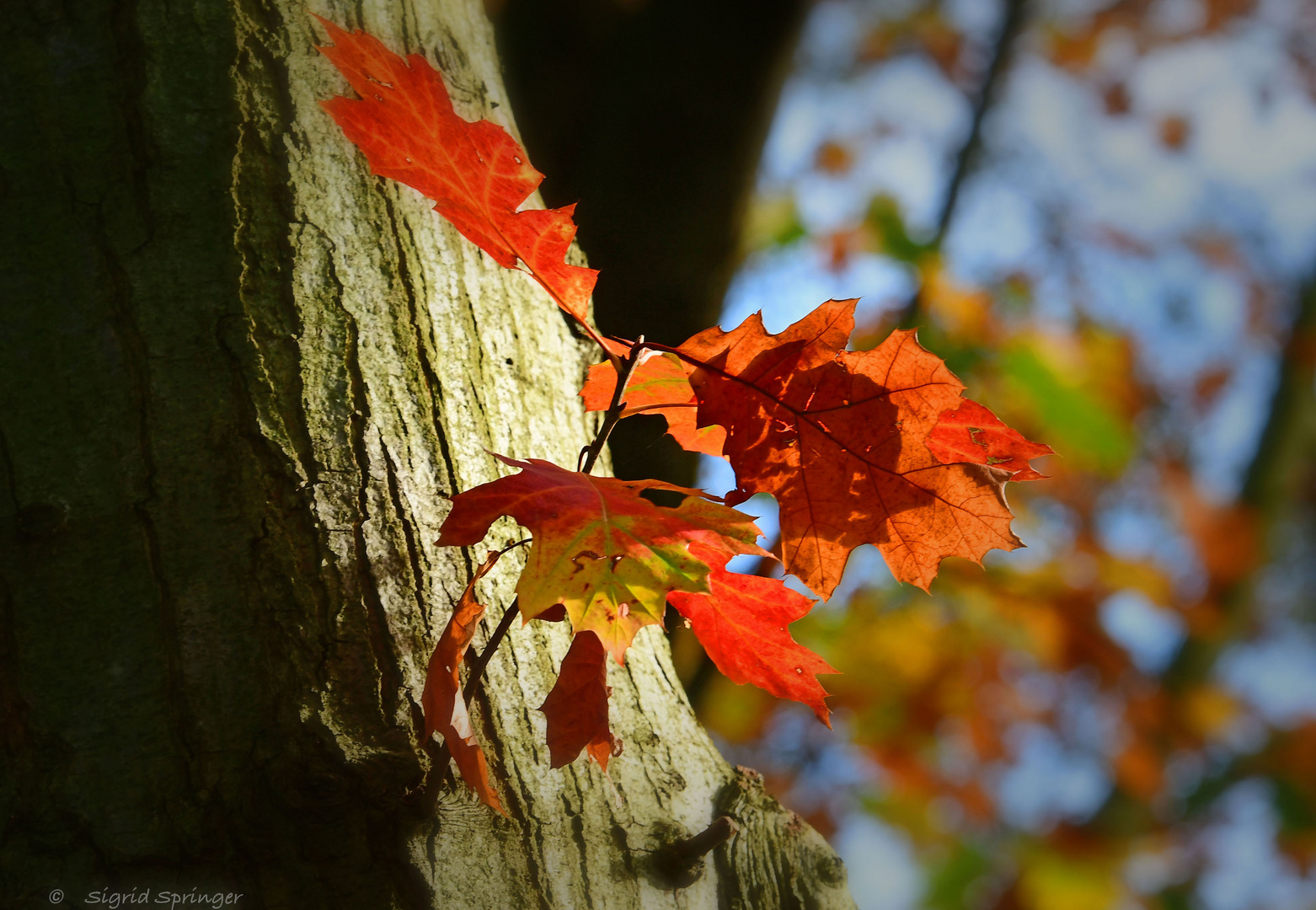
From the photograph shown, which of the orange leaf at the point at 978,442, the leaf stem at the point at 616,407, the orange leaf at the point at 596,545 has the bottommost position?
the orange leaf at the point at 596,545

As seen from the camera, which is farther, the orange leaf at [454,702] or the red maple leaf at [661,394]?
the red maple leaf at [661,394]

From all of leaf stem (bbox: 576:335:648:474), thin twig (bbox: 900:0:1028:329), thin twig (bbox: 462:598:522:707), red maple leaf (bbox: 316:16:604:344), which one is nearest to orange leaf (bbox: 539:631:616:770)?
thin twig (bbox: 462:598:522:707)

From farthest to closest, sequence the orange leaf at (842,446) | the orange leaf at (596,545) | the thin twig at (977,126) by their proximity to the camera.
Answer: the thin twig at (977,126) → the orange leaf at (842,446) → the orange leaf at (596,545)

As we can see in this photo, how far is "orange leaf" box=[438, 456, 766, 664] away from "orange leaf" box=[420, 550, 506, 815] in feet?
0.25

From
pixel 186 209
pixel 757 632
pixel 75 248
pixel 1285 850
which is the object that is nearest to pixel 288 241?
pixel 186 209

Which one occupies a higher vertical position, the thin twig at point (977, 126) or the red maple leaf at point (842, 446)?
the thin twig at point (977, 126)

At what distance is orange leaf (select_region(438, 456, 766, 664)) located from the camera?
62cm

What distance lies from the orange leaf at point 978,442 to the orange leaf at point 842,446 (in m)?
0.01

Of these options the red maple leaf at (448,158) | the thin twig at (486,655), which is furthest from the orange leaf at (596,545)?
the red maple leaf at (448,158)

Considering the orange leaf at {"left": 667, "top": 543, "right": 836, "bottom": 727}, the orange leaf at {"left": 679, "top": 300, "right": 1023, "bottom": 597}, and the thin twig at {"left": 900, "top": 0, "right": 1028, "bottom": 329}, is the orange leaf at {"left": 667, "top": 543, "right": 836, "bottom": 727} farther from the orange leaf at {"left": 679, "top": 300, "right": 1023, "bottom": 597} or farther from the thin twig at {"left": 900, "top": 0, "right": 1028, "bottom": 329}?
the thin twig at {"left": 900, "top": 0, "right": 1028, "bottom": 329}

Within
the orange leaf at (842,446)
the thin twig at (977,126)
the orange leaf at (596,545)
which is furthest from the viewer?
the thin twig at (977,126)

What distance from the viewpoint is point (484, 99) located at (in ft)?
3.68

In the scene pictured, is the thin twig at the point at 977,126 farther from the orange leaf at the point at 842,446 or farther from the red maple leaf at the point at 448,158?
the red maple leaf at the point at 448,158

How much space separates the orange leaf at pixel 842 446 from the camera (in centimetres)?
75
